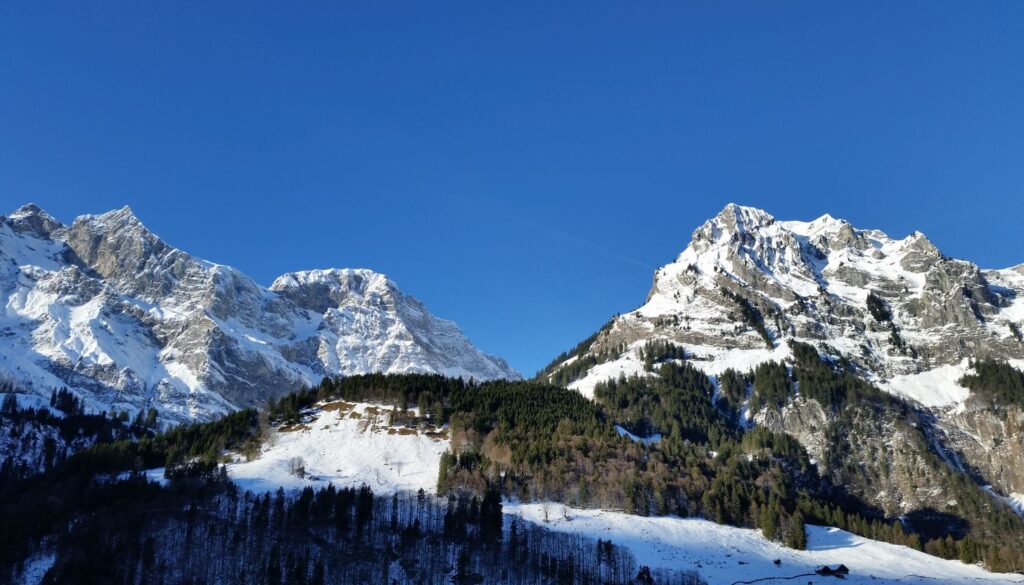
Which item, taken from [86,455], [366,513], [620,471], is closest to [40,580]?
[366,513]

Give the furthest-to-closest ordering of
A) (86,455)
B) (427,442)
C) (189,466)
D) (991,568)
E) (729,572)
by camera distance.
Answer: (427,442) → (86,455) → (189,466) → (991,568) → (729,572)

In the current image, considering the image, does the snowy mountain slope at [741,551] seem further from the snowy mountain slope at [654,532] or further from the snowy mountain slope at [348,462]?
the snowy mountain slope at [348,462]

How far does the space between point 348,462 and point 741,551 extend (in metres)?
89.1

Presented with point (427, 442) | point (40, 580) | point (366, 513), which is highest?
point (427, 442)

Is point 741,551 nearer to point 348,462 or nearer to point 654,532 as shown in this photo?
point 654,532

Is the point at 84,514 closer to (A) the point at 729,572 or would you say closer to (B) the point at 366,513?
(B) the point at 366,513

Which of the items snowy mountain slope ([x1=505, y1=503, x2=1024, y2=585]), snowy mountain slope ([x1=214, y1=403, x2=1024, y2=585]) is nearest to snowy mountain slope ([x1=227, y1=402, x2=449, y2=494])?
snowy mountain slope ([x1=214, y1=403, x2=1024, y2=585])

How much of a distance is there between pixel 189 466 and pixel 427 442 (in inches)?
2179

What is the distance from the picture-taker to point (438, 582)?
407 ft

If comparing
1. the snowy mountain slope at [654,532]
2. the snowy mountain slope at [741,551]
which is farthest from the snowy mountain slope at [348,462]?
the snowy mountain slope at [741,551]

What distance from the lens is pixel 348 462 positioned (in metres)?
183

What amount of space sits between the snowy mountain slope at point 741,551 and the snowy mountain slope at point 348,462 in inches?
1152

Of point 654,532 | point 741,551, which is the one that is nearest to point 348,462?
point 654,532

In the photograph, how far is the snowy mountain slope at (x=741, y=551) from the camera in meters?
138
